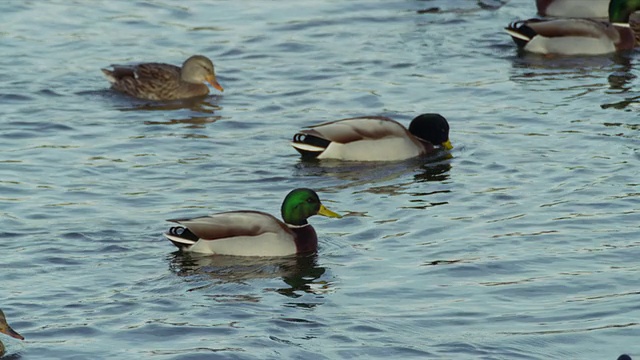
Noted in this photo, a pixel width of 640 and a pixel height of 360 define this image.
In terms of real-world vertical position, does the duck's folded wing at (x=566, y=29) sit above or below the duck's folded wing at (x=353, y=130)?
above

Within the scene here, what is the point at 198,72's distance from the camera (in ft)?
61.9

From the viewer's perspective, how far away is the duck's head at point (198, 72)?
18781 millimetres

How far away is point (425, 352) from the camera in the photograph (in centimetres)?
1027

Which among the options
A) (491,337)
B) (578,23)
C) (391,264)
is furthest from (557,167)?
(578,23)

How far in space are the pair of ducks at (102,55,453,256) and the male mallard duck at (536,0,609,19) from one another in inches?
280

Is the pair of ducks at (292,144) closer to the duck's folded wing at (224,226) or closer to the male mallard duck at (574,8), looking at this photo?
the duck's folded wing at (224,226)

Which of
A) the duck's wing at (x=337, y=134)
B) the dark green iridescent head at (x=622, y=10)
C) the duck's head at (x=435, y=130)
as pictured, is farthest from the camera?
the dark green iridescent head at (x=622, y=10)

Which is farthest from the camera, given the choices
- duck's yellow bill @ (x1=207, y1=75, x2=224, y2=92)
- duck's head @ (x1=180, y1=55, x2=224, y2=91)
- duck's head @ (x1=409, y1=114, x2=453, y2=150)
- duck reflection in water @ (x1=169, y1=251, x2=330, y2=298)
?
duck's yellow bill @ (x1=207, y1=75, x2=224, y2=92)

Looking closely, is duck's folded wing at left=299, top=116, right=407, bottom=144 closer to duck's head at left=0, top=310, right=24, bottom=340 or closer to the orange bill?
the orange bill

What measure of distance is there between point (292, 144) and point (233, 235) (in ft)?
11.4

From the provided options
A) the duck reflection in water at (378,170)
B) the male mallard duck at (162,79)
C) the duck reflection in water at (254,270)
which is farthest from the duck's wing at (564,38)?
the duck reflection in water at (254,270)

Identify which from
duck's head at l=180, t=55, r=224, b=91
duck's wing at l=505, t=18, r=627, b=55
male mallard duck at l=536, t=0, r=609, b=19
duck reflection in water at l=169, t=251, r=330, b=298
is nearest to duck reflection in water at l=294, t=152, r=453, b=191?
duck reflection in water at l=169, t=251, r=330, b=298

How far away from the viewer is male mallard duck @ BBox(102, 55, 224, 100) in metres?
18.7

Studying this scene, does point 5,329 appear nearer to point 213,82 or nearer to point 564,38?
point 213,82
